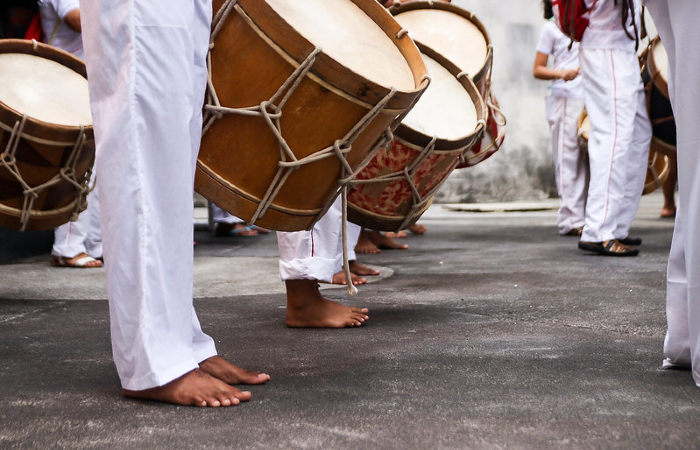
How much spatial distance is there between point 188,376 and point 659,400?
87cm

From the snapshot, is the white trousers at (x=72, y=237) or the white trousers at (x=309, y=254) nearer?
the white trousers at (x=309, y=254)

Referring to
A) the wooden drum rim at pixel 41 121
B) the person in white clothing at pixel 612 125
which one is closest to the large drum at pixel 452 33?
the person in white clothing at pixel 612 125

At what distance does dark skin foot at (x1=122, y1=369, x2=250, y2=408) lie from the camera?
4.93ft

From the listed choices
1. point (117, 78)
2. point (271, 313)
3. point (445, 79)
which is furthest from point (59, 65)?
point (117, 78)

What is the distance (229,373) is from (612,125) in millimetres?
3063

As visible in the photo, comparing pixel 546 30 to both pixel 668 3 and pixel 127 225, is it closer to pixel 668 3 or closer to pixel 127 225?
pixel 668 3

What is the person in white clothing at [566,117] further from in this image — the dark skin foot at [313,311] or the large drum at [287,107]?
the large drum at [287,107]

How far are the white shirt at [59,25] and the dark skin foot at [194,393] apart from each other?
250cm

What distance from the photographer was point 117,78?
4.84 ft

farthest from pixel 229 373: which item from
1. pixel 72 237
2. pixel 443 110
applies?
pixel 72 237

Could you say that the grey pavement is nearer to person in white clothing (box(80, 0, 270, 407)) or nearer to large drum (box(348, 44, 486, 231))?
person in white clothing (box(80, 0, 270, 407))

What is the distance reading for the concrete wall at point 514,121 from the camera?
8977 millimetres

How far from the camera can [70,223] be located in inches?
155

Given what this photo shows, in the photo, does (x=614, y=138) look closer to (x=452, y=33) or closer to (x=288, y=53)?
(x=452, y=33)
